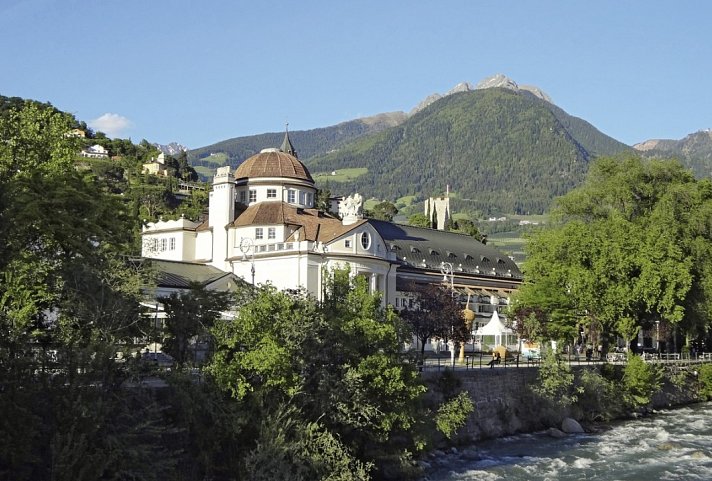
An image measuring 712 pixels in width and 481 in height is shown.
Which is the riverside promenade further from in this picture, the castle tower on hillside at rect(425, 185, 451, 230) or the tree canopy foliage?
the castle tower on hillside at rect(425, 185, 451, 230)

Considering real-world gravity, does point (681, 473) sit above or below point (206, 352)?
below

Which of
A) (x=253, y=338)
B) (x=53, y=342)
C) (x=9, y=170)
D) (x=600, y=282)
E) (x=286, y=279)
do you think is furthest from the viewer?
(x=286, y=279)

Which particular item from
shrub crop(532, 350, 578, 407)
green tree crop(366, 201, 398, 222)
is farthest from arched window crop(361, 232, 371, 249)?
green tree crop(366, 201, 398, 222)

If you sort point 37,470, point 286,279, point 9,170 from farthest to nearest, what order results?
point 286,279 < point 9,170 < point 37,470

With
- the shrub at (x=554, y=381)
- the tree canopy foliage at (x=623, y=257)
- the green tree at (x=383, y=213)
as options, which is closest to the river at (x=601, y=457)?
the shrub at (x=554, y=381)

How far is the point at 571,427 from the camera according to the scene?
157ft

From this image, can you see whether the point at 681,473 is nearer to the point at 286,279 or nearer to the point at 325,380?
the point at 325,380

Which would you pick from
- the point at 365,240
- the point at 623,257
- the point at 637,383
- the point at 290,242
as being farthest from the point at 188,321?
the point at 365,240

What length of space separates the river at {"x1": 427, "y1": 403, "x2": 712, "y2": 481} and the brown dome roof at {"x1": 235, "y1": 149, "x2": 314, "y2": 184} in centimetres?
3619

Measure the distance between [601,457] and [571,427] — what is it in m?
7.13

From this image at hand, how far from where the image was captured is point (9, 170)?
36594 millimetres

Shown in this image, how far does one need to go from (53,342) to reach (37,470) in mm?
5049

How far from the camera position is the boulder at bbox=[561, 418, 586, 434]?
156 ft

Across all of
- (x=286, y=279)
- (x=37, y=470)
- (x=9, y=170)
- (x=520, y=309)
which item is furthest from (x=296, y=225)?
(x=37, y=470)
